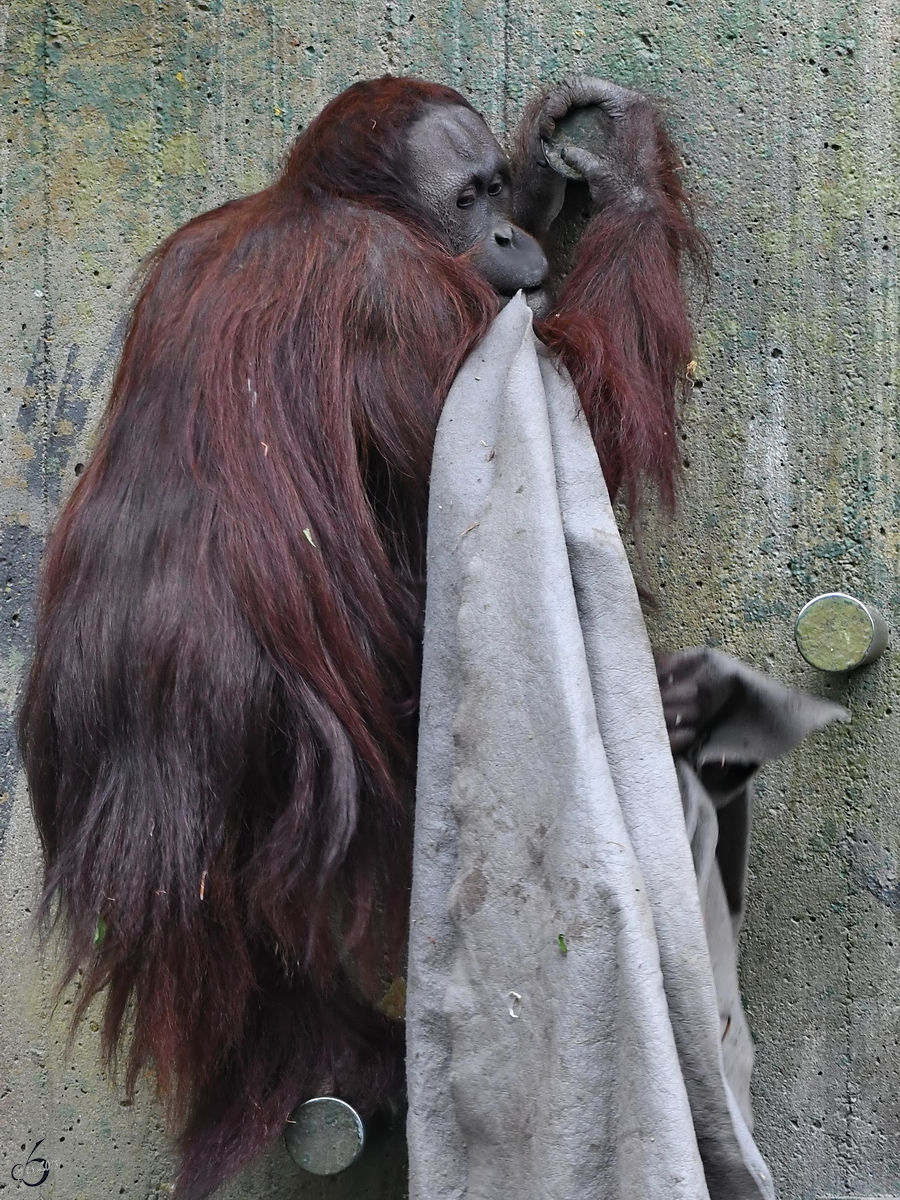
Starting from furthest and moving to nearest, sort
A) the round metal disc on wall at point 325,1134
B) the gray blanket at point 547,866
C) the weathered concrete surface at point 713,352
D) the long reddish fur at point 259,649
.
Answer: the weathered concrete surface at point 713,352
the round metal disc on wall at point 325,1134
the long reddish fur at point 259,649
the gray blanket at point 547,866

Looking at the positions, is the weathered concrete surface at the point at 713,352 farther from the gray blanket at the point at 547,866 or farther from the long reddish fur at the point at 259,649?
the gray blanket at the point at 547,866

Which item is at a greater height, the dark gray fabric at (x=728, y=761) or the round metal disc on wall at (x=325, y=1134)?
the dark gray fabric at (x=728, y=761)

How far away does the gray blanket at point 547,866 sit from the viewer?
2.90 feet

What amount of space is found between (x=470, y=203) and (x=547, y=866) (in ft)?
2.23

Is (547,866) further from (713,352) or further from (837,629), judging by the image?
(713,352)

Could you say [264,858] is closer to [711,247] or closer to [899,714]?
[899,714]

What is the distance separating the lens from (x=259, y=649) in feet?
3.35

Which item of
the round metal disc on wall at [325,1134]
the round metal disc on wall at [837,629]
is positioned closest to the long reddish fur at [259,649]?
the round metal disc on wall at [325,1134]

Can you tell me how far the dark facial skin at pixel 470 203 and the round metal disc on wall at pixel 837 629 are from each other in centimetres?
39

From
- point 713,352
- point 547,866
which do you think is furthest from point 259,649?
point 713,352

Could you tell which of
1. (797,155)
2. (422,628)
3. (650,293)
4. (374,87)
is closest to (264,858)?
(422,628)

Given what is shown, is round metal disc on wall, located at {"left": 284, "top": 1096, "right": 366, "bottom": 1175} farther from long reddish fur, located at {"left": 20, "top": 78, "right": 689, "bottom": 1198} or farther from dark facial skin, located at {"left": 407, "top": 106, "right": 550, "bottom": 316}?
dark facial skin, located at {"left": 407, "top": 106, "right": 550, "bottom": 316}

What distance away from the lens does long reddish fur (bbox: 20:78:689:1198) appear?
1026 millimetres

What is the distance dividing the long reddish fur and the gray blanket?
77 mm
